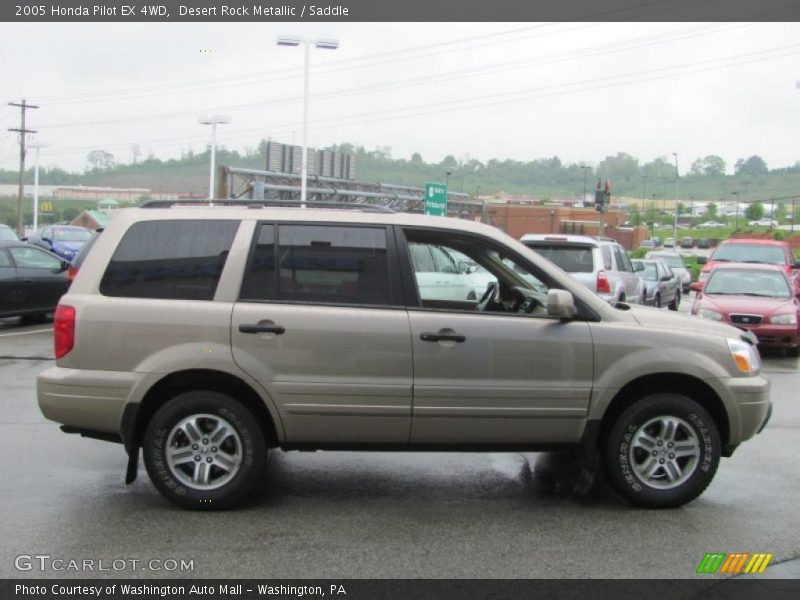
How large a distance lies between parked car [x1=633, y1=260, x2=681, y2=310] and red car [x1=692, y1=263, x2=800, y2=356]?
4847mm

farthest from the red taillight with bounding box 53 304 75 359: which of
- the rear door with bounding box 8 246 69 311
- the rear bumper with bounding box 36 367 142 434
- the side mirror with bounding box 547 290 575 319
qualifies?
the rear door with bounding box 8 246 69 311

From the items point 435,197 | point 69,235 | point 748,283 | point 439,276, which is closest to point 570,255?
point 748,283

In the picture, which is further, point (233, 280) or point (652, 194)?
→ point (652, 194)

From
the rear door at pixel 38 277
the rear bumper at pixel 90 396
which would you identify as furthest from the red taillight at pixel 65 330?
the rear door at pixel 38 277

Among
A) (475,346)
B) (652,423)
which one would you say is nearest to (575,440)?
(652,423)

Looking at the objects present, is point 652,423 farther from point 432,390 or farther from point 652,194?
point 652,194

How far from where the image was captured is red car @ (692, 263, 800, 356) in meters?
12.9

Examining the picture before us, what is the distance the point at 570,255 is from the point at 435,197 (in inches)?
560

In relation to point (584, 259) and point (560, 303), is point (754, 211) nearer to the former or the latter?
point (584, 259)

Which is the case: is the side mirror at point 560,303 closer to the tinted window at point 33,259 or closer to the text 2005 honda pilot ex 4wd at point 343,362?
the text 2005 honda pilot ex 4wd at point 343,362

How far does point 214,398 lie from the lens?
5.08 m

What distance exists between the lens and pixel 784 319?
1287 cm

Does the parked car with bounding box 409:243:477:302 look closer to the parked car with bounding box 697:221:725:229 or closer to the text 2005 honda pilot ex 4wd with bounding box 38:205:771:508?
the text 2005 honda pilot ex 4wd with bounding box 38:205:771:508
